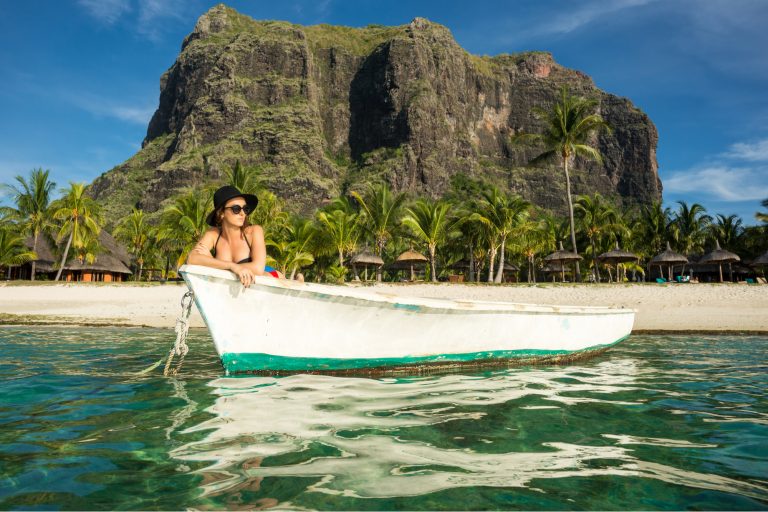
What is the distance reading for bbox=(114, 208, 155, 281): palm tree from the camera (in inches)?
1724

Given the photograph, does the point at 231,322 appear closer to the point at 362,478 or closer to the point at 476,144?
the point at 362,478

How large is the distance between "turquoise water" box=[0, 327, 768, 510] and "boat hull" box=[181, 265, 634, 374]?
0.26m

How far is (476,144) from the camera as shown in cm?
12975

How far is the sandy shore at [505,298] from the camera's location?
14039 millimetres

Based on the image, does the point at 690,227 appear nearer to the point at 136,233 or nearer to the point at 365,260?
the point at 365,260

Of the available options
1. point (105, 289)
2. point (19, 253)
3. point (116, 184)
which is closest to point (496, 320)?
point (105, 289)

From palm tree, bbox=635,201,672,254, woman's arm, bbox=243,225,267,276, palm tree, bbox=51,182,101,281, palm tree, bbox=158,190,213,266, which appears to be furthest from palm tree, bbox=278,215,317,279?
palm tree, bbox=635,201,672,254

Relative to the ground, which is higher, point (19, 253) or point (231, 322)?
point (19, 253)

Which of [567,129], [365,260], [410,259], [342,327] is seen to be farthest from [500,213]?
[342,327]

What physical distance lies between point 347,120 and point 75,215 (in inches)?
3983

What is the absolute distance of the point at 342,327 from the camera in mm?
4668

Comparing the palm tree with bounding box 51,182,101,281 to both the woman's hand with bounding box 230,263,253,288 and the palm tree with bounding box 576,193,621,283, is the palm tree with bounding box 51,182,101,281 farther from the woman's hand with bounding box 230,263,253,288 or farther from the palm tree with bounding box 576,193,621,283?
the palm tree with bounding box 576,193,621,283

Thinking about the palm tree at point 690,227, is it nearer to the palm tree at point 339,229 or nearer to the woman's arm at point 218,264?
the palm tree at point 339,229

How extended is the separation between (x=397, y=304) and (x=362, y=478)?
2.58m
